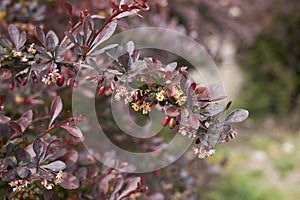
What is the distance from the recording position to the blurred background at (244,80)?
204cm

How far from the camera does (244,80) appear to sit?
8469 mm

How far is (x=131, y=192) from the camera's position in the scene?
1187mm

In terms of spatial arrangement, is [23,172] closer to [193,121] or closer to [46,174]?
[46,174]

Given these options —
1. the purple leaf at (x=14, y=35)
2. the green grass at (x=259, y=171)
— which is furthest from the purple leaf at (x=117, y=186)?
the green grass at (x=259, y=171)

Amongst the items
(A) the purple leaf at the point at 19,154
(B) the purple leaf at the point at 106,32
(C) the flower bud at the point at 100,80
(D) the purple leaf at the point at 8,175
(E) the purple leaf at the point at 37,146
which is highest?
(B) the purple leaf at the point at 106,32

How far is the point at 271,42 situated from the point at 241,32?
3728 millimetres

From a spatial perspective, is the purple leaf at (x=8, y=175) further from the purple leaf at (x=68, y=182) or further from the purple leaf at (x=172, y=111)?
the purple leaf at (x=172, y=111)

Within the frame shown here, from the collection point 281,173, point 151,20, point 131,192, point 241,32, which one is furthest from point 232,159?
point 131,192

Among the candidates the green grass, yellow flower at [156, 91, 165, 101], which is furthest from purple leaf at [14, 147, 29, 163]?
the green grass

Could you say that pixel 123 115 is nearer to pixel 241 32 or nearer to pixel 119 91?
pixel 119 91

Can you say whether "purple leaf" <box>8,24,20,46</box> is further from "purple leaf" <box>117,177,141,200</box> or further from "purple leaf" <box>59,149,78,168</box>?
"purple leaf" <box>117,177,141,200</box>

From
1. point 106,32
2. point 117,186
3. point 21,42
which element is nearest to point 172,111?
point 106,32

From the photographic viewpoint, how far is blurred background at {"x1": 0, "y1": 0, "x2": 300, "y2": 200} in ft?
6.68

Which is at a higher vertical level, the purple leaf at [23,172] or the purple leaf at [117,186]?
the purple leaf at [117,186]
